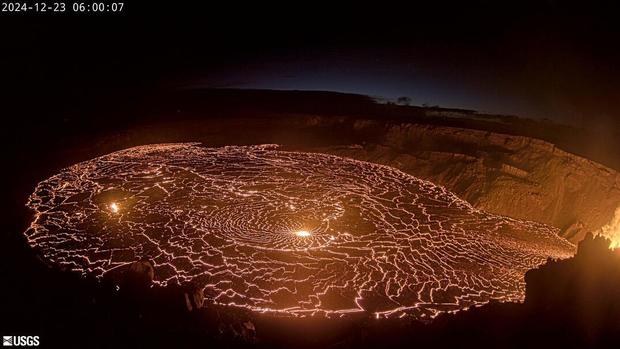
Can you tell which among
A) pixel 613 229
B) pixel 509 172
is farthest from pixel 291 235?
pixel 509 172

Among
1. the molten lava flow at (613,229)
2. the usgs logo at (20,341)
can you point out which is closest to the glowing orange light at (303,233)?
the usgs logo at (20,341)

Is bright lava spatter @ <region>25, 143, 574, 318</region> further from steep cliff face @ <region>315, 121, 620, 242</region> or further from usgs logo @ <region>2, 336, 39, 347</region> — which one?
usgs logo @ <region>2, 336, 39, 347</region>

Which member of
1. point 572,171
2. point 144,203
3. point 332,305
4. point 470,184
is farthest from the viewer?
point 470,184

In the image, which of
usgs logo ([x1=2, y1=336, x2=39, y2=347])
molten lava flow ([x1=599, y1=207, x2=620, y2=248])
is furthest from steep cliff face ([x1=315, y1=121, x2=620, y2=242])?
usgs logo ([x1=2, y1=336, x2=39, y2=347])

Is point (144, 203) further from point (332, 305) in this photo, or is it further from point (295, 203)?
point (332, 305)

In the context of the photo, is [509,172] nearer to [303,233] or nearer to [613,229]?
[613,229]

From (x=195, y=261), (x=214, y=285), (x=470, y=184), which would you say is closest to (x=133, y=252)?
(x=195, y=261)
